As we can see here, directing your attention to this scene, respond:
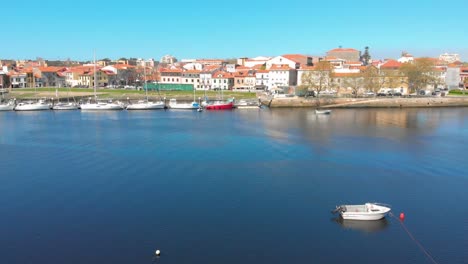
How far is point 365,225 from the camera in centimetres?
1024

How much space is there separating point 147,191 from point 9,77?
163 feet

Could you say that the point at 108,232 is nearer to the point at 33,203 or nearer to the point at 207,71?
the point at 33,203

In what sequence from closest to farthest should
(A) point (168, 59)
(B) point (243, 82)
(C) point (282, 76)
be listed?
1. (C) point (282, 76)
2. (B) point (243, 82)
3. (A) point (168, 59)

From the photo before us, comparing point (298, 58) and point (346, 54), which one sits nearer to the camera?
point (298, 58)

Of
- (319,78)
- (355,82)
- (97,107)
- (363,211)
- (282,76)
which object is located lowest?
(363,211)

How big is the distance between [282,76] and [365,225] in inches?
1591

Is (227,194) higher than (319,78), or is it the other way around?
(319,78)

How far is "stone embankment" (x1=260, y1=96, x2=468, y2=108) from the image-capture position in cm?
3784

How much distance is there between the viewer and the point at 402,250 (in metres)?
8.89

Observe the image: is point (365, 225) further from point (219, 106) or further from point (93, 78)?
point (93, 78)

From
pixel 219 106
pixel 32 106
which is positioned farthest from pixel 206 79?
pixel 32 106

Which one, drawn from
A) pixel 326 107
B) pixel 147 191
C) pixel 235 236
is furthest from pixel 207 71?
pixel 235 236

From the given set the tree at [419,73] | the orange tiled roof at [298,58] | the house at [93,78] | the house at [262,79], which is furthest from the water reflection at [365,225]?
the house at [93,78]

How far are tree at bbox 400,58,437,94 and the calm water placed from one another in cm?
2068
